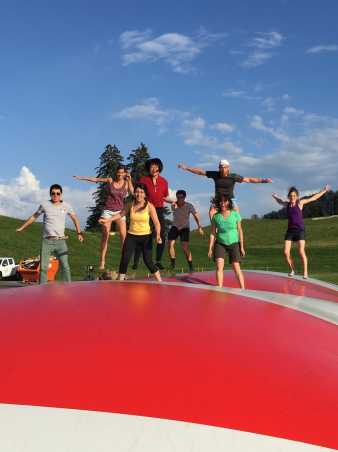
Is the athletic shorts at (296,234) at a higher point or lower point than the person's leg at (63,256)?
higher

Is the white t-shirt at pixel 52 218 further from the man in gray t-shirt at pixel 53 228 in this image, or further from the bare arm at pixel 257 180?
the bare arm at pixel 257 180

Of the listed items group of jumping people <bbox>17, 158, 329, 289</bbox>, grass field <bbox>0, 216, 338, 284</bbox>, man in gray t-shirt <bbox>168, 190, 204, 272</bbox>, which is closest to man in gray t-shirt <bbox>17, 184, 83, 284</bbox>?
group of jumping people <bbox>17, 158, 329, 289</bbox>

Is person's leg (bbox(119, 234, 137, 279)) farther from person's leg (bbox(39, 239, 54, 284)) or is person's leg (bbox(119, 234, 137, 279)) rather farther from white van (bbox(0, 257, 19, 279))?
white van (bbox(0, 257, 19, 279))

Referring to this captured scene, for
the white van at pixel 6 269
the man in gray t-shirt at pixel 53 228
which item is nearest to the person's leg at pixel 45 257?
the man in gray t-shirt at pixel 53 228

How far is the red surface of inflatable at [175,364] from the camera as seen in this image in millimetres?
2176

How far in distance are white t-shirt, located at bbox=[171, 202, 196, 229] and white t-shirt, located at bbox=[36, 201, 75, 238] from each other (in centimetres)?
290

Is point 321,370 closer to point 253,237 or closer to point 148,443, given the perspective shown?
point 148,443

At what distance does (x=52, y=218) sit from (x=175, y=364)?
18.1ft

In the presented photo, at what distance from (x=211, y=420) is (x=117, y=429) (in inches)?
14.3

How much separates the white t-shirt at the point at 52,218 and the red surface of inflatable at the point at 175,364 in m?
4.05

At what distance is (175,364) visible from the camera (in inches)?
97.7

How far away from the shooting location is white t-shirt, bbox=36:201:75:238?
303 inches

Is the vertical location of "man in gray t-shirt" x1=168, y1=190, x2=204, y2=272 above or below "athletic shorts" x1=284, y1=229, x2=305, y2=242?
above

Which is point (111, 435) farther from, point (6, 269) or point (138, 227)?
point (6, 269)
